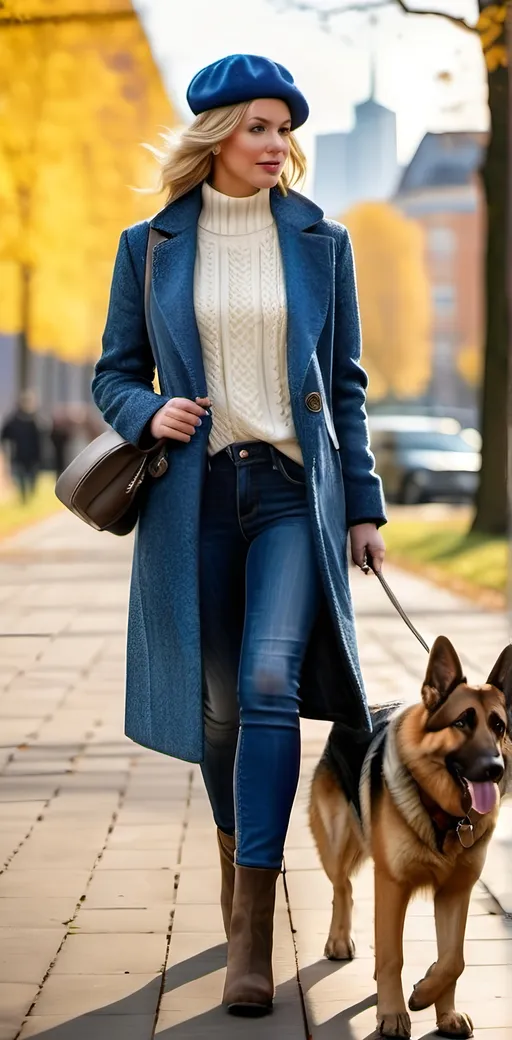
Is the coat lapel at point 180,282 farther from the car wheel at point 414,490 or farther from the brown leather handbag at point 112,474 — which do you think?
the car wheel at point 414,490

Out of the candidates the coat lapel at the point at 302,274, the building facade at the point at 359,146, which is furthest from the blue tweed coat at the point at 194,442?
the building facade at the point at 359,146

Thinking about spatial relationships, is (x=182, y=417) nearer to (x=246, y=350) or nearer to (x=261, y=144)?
(x=246, y=350)

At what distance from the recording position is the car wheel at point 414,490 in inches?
1082

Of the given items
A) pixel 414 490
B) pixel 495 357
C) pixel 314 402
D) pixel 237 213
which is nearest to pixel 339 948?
pixel 314 402

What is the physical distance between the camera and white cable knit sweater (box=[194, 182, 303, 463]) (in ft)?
12.7

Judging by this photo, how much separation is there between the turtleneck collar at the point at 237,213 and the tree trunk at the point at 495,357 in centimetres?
1322

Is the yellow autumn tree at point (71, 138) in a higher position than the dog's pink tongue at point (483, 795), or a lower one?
higher

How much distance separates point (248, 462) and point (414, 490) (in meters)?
23.9

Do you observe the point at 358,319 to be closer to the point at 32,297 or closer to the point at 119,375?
the point at 119,375

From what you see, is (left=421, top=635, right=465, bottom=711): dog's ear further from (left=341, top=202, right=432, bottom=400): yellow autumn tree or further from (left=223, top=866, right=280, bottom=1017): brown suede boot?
(left=341, top=202, right=432, bottom=400): yellow autumn tree

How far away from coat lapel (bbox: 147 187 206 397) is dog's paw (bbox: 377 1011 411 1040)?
4.55 ft

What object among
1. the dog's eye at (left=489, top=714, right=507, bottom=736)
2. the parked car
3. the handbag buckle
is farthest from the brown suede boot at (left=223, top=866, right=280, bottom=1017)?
the parked car

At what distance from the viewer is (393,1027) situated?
359cm

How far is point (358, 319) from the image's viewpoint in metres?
4.08
